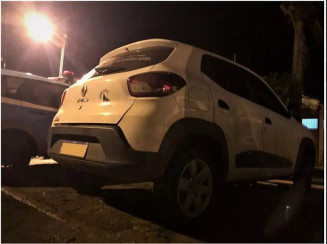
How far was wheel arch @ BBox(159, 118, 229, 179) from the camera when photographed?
117 inches

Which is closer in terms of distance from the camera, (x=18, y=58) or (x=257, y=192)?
(x=257, y=192)

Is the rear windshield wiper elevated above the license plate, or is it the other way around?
the rear windshield wiper

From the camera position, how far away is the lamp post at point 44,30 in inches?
508

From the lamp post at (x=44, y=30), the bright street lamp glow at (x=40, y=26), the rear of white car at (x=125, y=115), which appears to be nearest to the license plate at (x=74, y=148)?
the rear of white car at (x=125, y=115)

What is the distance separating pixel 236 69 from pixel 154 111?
157cm

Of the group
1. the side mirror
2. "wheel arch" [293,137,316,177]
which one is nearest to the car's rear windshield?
the side mirror

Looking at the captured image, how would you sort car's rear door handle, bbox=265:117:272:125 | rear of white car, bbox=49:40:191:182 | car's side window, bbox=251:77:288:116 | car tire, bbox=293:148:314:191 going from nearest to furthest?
rear of white car, bbox=49:40:191:182 < car's rear door handle, bbox=265:117:272:125 < car's side window, bbox=251:77:288:116 < car tire, bbox=293:148:314:191

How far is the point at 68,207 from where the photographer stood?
377 cm

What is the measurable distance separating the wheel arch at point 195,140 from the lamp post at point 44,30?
407 inches

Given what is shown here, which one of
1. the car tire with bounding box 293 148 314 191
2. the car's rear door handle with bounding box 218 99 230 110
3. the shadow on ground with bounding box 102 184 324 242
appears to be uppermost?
the car's rear door handle with bounding box 218 99 230 110

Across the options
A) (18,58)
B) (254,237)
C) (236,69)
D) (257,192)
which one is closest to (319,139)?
Answer: (257,192)

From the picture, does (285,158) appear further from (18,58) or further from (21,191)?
(18,58)

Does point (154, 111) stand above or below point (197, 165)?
above

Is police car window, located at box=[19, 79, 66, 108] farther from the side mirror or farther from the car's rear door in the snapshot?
the side mirror
